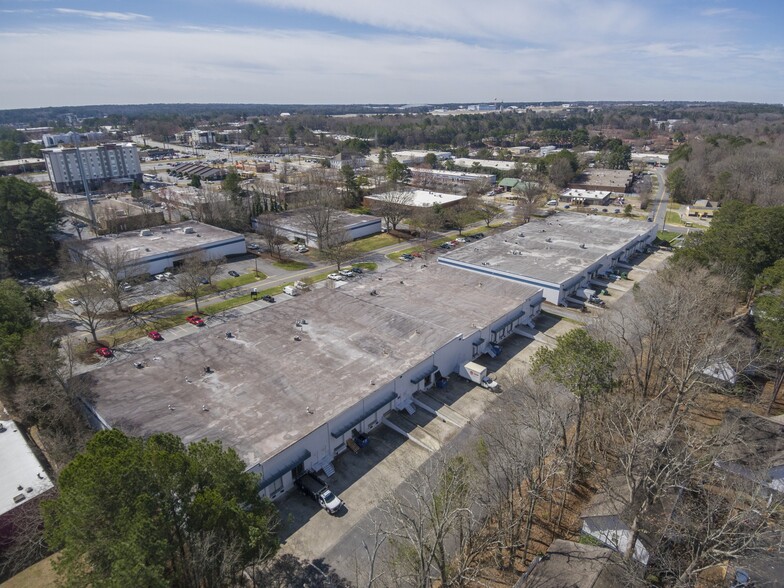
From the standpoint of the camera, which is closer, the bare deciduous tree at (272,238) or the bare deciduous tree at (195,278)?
the bare deciduous tree at (195,278)

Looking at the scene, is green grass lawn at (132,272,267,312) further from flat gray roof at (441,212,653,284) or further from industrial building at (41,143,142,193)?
industrial building at (41,143,142,193)

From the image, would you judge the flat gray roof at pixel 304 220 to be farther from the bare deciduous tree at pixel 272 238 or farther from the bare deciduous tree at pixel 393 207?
the bare deciduous tree at pixel 272 238

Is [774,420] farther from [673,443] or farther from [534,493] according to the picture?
[534,493]

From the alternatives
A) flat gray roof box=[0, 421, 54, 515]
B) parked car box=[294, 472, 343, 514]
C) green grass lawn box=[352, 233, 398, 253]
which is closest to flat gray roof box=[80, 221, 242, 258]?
green grass lawn box=[352, 233, 398, 253]

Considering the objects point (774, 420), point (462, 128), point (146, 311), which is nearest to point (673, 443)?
point (774, 420)

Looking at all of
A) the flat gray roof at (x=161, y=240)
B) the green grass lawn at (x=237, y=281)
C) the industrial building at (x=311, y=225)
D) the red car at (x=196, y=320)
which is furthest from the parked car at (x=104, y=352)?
the industrial building at (x=311, y=225)

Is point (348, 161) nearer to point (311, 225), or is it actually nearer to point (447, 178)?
point (447, 178)
